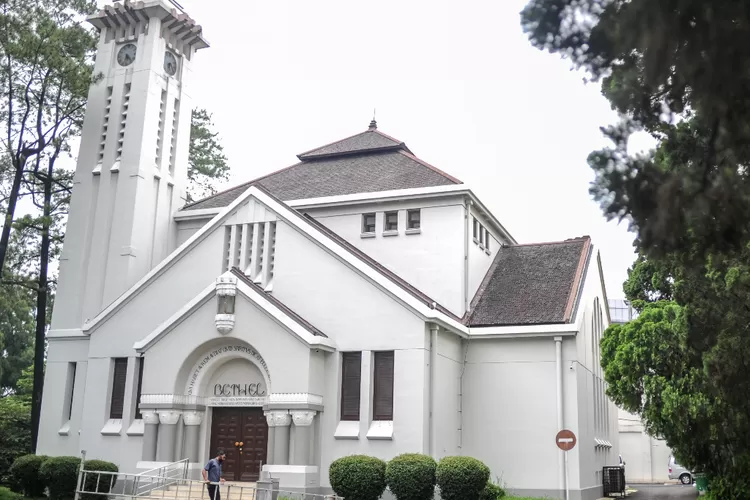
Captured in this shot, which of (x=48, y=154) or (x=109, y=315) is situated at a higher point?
(x=48, y=154)

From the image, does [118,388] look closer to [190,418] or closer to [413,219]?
[190,418]

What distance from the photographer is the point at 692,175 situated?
1008 cm

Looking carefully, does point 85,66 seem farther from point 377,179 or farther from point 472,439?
point 472,439

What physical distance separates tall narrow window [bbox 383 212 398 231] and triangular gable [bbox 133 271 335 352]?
6.53m

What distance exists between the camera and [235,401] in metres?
26.0

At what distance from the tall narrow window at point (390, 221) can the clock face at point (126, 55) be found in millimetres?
13120

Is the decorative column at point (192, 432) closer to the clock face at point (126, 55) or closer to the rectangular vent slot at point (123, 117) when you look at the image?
the rectangular vent slot at point (123, 117)

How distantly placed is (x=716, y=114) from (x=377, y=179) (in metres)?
22.4

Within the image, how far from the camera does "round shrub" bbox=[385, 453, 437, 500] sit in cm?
2197

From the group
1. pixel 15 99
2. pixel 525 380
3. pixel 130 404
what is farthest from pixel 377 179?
pixel 15 99

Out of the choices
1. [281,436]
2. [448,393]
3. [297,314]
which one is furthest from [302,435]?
[448,393]

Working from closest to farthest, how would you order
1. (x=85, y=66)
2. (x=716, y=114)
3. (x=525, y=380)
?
(x=716, y=114), (x=525, y=380), (x=85, y=66)

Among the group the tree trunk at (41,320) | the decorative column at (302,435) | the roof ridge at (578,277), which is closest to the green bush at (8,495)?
the tree trunk at (41,320)

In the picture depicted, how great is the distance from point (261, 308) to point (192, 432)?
4763 millimetres
